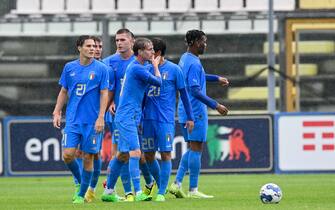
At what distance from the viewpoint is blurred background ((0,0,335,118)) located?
942 inches

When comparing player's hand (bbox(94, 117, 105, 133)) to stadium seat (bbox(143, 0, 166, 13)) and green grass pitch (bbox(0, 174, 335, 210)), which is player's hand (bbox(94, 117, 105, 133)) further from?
stadium seat (bbox(143, 0, 166, 13))

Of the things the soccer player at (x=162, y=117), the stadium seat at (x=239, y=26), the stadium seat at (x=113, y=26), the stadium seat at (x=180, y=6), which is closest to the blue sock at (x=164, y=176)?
the soccer player at (x=162, y=117)

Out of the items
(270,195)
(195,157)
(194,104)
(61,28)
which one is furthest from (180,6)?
(270,195)

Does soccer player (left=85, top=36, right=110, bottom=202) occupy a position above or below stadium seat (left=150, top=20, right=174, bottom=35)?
below

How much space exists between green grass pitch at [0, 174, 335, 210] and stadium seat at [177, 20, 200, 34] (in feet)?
10.0

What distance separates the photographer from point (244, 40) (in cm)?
2444

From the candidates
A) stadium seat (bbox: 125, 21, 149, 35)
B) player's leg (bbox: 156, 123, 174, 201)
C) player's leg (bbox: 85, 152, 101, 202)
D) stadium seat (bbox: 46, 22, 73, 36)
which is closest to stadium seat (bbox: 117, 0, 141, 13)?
stadium seat (bbox: 125, 21, 149, 35)

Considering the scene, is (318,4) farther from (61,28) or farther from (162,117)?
(162,117)

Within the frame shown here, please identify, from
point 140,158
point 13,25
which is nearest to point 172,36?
point 13,25

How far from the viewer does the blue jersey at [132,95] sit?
1489cm

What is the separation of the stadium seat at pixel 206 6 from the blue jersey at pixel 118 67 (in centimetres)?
893

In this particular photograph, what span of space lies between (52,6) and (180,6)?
2.57 m

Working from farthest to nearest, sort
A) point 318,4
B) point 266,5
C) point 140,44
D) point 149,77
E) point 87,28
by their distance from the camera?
point 266,5, point 318,4, point 87,28, point 140,44, point 149,77

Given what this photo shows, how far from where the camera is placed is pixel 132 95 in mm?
14961
